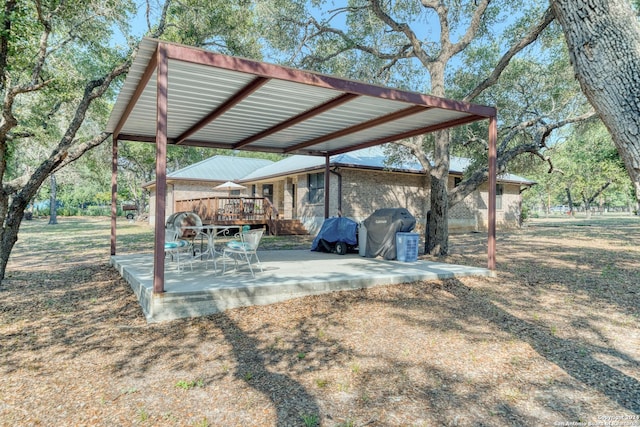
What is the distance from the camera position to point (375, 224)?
955 cm

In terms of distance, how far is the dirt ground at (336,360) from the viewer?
9.57 ft

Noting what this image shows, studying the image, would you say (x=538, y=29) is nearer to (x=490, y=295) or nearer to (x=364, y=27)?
(x=364, y=27)

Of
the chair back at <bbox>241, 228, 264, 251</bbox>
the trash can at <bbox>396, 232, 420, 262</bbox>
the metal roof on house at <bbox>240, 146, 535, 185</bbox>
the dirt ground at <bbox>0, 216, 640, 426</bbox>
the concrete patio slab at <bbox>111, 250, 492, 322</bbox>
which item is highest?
the metal roof on house at <bbox>240, 146, 535, 185</bbox>

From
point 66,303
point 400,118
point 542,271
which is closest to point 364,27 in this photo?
point 400,118

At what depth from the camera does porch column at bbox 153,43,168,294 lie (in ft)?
15.5

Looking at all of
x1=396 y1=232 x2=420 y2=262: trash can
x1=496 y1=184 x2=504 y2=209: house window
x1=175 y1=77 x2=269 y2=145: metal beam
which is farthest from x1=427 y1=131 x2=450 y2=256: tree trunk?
x1=496 y1=184 x2=504 y2=209: house window

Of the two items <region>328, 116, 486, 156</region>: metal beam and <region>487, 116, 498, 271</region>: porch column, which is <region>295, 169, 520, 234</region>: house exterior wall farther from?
<region>487, 116, 498, 271</region>: porch column

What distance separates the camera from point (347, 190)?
16.8 m

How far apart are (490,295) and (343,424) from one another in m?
4.52

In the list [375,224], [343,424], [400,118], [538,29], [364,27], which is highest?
[364,27]

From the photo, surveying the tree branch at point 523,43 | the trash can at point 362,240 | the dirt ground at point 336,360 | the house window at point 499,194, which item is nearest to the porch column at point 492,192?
the dirt ground at point 336,360

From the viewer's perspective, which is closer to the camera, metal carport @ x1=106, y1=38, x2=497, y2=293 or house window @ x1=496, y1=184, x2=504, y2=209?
metal carport @ x1=106, y1=38, x2=497, y2=293

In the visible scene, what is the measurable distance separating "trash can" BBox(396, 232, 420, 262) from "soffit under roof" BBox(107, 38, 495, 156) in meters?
2.41

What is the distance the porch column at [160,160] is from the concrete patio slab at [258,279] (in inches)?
15.4
